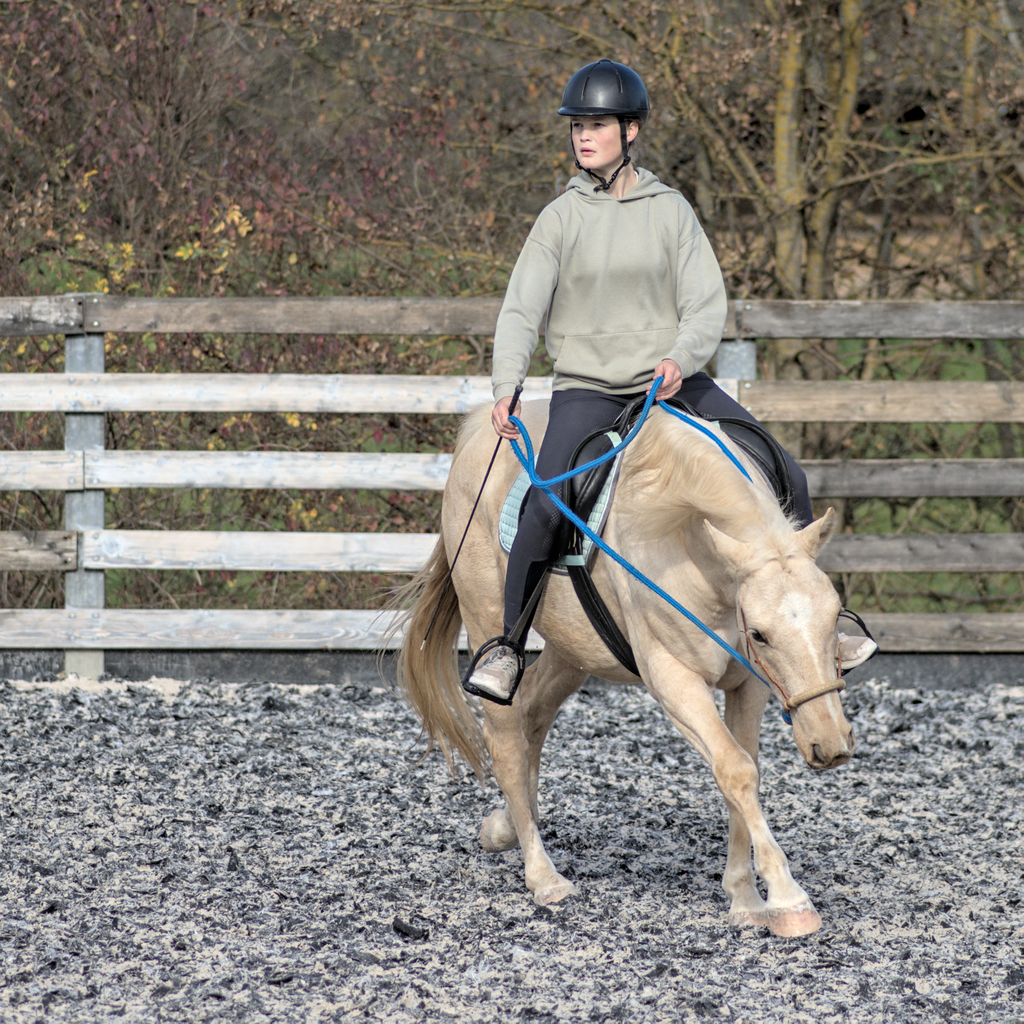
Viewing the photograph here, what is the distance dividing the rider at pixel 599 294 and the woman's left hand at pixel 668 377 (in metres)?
0.18

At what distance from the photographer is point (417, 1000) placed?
3055 millimetres

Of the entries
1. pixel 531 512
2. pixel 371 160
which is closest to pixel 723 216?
pixel 371 160

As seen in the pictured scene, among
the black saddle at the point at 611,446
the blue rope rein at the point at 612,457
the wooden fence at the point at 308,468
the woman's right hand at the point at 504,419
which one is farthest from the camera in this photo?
the wooden fence at the point at 308,468

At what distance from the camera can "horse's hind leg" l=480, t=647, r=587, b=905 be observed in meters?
3.90

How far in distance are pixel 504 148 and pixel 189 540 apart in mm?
3293

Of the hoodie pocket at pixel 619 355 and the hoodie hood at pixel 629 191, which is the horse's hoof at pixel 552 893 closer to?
the hoodie pocket at pixel 619 355

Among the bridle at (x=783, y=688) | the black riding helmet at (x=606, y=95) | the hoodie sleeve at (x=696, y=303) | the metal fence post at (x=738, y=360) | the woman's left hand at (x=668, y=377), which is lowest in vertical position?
the bridle at (x=783, y=688)

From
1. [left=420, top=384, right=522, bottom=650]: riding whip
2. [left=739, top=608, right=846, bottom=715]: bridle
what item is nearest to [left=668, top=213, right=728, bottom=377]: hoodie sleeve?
[left=420, top=384, right=522, bottom=650]: riding whip

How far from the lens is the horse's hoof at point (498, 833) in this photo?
4.32 meters

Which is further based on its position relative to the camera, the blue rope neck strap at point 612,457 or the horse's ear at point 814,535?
the blue rope neck strap at point 612,457

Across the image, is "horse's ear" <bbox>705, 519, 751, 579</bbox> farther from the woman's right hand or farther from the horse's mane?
the woman's right hand

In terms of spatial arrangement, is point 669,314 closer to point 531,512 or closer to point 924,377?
point 531,512

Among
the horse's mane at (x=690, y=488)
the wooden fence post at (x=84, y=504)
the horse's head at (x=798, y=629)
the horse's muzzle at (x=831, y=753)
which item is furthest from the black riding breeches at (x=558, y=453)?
the wooden fence post at (x=84, y=504)

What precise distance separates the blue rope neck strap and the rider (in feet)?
0.18
